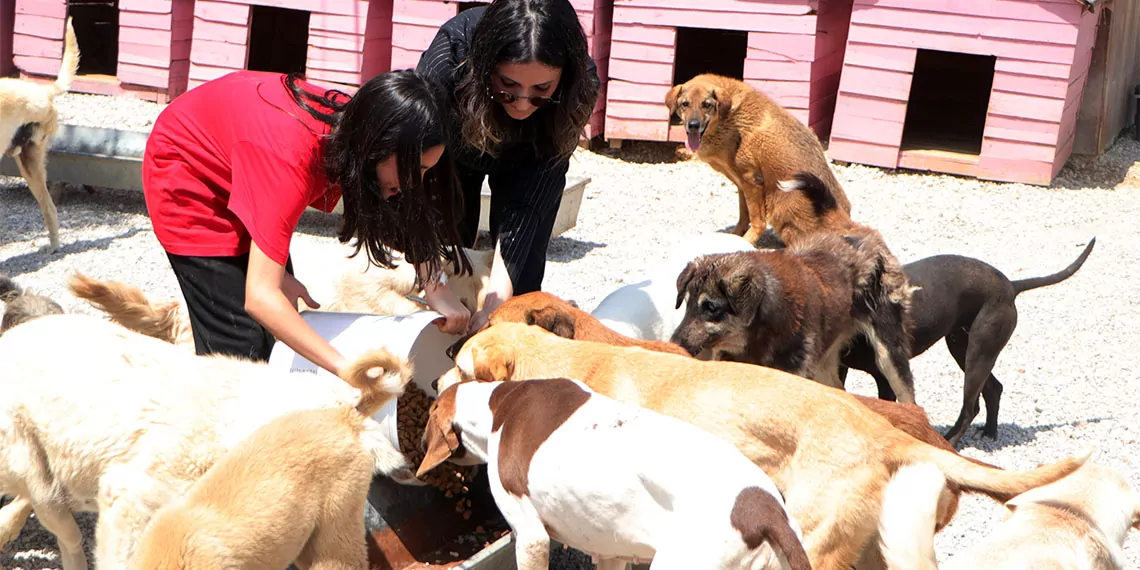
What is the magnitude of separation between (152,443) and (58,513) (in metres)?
0.58

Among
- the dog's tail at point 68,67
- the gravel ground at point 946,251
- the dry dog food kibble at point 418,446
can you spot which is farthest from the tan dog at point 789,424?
the dog's tail at point 68,67

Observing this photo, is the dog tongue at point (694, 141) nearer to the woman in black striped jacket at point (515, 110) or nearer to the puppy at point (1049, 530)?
the woman in black striped jacket at point (515, 110)

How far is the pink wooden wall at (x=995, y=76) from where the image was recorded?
10.3 m

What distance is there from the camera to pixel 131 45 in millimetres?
12828

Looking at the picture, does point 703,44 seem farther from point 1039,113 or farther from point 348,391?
point 348,391

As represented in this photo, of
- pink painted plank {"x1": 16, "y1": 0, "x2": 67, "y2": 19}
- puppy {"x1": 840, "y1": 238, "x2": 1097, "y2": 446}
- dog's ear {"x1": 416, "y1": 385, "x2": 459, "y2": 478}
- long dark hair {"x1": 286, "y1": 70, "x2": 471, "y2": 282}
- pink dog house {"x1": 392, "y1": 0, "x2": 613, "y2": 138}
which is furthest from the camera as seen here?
pink painted plank {"x1": 16, "y1": 0, "x2": 67, "y2": 19}

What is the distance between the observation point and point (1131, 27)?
12.6m

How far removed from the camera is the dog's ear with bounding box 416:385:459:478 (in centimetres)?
348

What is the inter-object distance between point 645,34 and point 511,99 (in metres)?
7.73

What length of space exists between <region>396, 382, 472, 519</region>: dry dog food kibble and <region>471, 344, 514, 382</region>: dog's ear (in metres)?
0.50

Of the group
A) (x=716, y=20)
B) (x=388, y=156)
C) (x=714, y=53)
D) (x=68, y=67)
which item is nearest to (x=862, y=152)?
(x=716, y=20)

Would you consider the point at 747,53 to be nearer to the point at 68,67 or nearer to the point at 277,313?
the point at 68,67

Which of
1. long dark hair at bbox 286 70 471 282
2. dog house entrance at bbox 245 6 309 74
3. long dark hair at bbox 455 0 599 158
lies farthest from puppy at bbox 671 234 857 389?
dog house entrance at bbox 245 6 309 74

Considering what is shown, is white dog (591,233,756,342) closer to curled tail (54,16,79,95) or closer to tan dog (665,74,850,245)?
tan dog (665,74,850,245)
